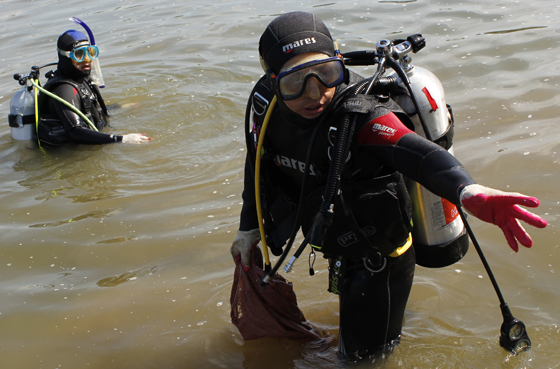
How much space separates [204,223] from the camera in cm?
421

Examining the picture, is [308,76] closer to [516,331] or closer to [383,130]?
[383,130]

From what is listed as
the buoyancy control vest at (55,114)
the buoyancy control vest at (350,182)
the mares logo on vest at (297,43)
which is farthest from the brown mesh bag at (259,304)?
the buoyancy control vest at (55,114)

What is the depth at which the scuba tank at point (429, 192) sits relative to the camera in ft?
7.89

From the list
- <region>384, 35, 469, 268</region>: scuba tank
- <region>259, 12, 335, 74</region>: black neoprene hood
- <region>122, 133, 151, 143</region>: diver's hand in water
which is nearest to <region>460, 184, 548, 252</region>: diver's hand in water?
<region>384, 35, 469, 268</region>: scuba tank

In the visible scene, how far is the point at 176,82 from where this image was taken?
7.82 m

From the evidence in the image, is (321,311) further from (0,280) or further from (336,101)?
A: (0,280)

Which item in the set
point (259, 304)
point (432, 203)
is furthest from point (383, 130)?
point (259, 304)

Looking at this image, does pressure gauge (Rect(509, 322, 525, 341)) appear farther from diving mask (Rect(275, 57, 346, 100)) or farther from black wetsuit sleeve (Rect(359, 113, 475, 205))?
diving mask (Rect(275, 57, 346, 100))

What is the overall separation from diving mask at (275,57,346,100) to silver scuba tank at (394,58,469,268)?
0.43m

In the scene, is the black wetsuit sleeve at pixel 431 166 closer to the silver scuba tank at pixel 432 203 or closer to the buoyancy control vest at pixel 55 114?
the silver scuba tank at pixel 432 203

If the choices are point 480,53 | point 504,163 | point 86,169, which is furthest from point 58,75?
point 480,53

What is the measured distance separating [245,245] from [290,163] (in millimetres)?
582

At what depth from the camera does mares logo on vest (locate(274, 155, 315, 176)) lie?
7.45ft

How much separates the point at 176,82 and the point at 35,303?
4.92 metres
